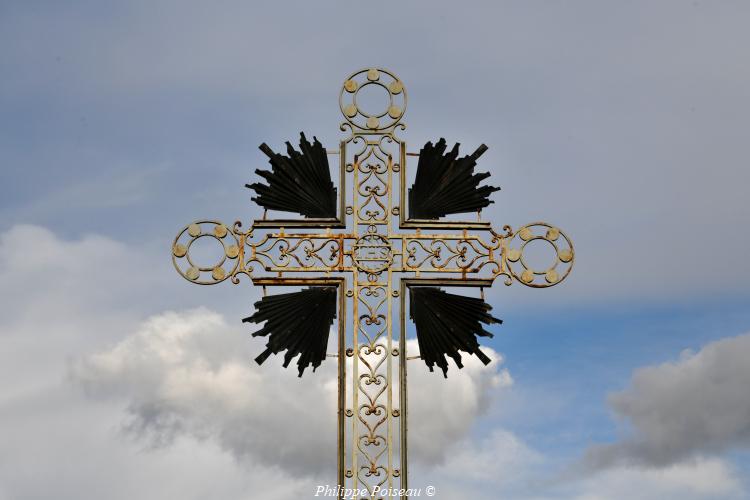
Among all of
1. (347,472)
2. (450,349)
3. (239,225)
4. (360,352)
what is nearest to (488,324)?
(450,349)

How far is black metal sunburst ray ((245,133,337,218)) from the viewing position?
31.2 feet

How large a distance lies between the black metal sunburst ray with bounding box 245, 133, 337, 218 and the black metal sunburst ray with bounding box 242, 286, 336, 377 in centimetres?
75

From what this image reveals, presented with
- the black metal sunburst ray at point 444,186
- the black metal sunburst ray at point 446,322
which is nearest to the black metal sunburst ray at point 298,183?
the black metal sunburst ray at point 444,186

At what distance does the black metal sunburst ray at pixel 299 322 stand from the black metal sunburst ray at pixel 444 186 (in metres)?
1.07

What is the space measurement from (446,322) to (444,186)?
1.18 metres

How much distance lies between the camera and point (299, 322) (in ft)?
30.1

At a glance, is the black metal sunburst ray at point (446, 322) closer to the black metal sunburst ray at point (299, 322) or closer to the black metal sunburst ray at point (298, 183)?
the black metal sunburst ray at point (299, 322)

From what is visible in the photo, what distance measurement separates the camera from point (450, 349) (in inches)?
360

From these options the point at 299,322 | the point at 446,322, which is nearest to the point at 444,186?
the point at 446,322

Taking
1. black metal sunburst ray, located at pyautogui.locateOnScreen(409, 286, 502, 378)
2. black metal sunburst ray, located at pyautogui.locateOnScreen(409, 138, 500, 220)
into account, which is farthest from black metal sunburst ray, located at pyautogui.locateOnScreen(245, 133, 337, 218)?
black metal sunburst ray, located at pyautogui.locateOnScreen(409, 286, 502, 378)

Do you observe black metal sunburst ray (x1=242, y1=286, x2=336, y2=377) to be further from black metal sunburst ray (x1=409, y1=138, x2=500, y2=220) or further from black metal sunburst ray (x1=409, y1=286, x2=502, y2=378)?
black metal sunburst ray (x1=409, y1=138, x2=500, y2=220)

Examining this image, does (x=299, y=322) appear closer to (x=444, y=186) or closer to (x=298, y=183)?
(x=298, y=183)

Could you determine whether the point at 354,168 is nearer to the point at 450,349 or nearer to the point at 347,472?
the point at 450,349

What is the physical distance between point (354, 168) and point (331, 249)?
734 millimetres
